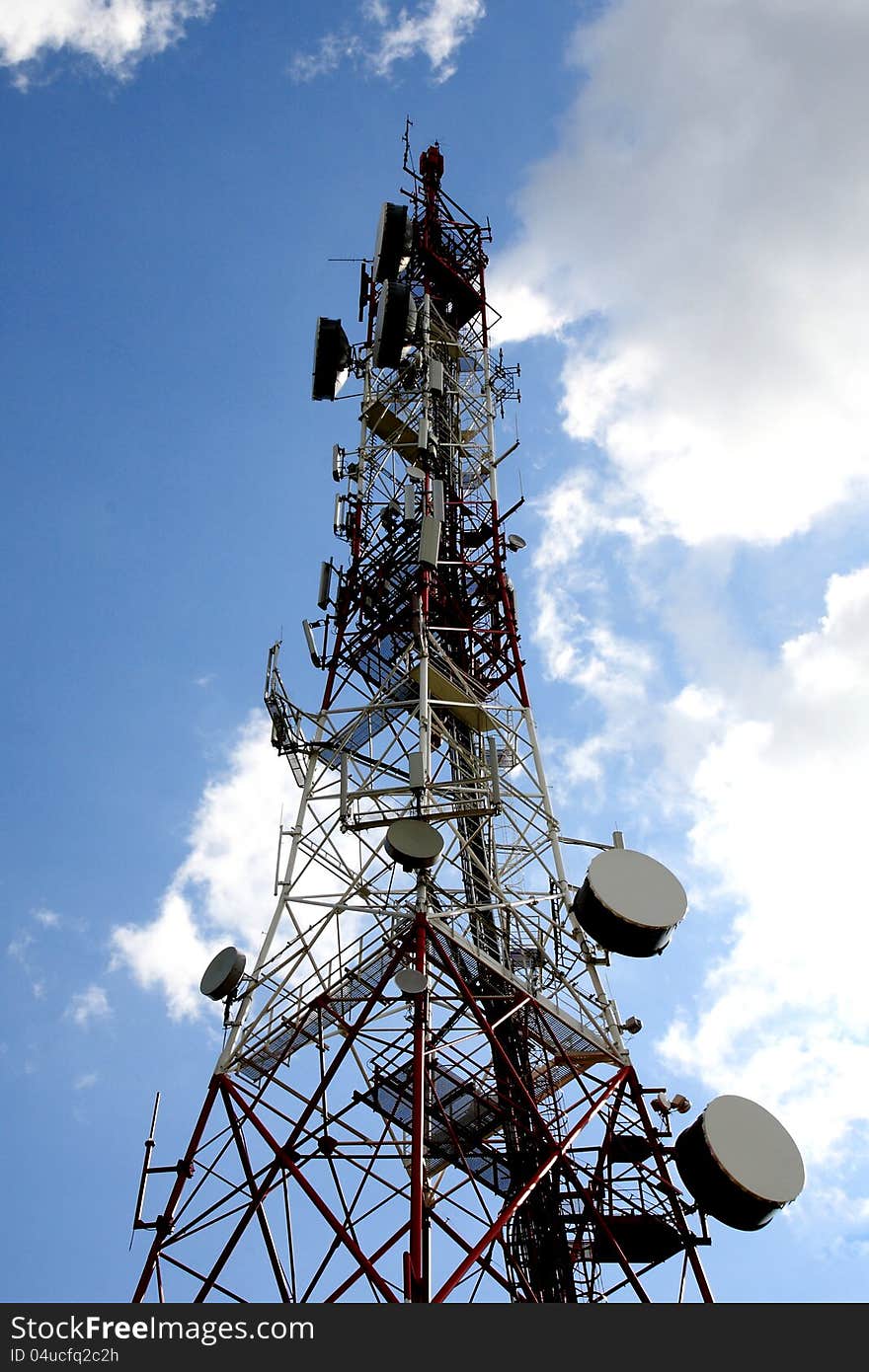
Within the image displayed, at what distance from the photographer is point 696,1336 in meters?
9.66

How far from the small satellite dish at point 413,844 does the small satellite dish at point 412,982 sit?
1.89m

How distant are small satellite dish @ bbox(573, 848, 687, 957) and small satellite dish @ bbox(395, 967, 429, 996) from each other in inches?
121

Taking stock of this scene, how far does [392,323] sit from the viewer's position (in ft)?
87.2

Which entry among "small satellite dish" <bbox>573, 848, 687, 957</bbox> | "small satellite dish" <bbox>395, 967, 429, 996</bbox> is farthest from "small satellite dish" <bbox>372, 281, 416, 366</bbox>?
"small satellite dish" <bbox>395, 967, 429, 996</bbox>

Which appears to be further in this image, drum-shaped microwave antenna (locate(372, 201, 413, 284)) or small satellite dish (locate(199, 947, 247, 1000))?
drum-shaped microwave antenna (locate(372, 201, 413, 284))

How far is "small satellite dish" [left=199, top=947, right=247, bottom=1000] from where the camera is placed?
707 inches

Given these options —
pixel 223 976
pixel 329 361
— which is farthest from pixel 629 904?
pixel 329 361

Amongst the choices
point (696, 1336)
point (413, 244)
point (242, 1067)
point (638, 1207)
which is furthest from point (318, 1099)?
point (413, 244)

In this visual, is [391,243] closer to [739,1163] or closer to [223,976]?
[223,976]

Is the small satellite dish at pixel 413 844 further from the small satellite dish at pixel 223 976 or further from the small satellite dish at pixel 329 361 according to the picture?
the small satellite dish at pixel 329 361

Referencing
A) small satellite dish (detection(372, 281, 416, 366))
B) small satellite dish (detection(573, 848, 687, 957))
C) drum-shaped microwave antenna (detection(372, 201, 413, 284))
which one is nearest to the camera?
small satellite dish (detection(573, 848, 687, 957))

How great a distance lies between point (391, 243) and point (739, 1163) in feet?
77.6

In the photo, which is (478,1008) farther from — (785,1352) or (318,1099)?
(785,1352)

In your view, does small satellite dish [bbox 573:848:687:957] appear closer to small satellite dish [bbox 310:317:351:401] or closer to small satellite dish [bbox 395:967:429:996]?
small satellite dish [bbox 395:967:429:996]
